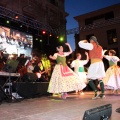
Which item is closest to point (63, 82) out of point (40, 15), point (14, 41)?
point (14, 41)

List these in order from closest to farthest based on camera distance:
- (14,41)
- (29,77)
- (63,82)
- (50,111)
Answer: (50,111) → (63,82) → (29,77) → (14,41)

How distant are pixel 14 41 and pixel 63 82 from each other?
6335mm

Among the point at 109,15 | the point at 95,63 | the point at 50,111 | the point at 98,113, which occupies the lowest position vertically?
the point at 50,111

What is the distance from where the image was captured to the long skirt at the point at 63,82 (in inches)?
177

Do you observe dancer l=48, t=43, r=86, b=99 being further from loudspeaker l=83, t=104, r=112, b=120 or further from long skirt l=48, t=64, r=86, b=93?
loudspeaker l=83, t=104, r=112, b=120

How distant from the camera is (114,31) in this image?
1845 centimetres

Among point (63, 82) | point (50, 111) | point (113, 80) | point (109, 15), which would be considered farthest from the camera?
point (109, 15)

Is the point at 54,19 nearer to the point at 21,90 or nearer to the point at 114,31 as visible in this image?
the point at 114,31

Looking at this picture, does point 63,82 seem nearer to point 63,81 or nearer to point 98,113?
point 63,81

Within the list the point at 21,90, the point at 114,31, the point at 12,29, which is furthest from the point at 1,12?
the point at 114,31

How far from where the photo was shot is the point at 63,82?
4512 millimetres

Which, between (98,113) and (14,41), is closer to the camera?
(98,113)

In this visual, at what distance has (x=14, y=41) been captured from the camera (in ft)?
33.1

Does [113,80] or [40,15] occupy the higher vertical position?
[40,15]
